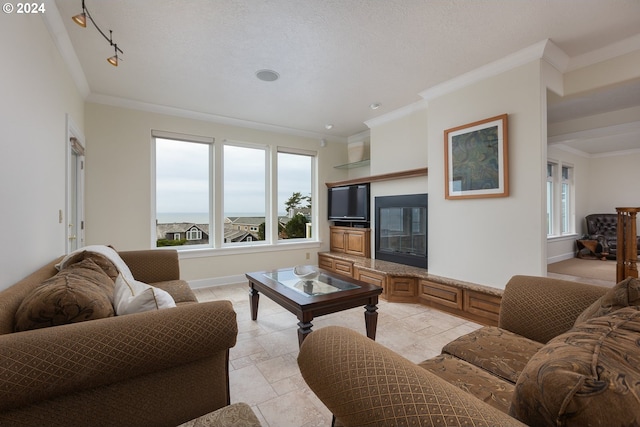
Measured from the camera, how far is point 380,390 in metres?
0.68

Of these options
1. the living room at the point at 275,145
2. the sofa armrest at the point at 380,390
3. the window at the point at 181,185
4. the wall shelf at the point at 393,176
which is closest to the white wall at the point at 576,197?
the living room at the point at 275,145

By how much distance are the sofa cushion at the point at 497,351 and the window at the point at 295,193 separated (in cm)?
388

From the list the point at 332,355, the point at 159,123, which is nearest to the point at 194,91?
the point at 159,123

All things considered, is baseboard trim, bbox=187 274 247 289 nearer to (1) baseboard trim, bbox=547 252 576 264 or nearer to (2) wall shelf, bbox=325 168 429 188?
(2) wall shelf, bbox=325 168 429 188

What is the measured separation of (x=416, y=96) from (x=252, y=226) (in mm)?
3229

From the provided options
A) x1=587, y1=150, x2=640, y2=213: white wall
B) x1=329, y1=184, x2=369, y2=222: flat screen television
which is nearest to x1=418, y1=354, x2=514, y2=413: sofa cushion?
x1=329, y1=184, x2=369, y2=222: flat screen television

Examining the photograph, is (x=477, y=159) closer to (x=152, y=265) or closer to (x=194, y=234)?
(x=152, y=265)

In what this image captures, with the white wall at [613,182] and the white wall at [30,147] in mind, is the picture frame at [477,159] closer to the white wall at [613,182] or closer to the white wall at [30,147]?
the white wall at [30,147]

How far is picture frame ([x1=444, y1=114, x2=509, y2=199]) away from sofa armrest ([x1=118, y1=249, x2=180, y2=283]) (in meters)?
3.07

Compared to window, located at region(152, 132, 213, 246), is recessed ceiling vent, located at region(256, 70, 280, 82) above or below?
above

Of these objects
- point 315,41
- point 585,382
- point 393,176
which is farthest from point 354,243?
point 585,382

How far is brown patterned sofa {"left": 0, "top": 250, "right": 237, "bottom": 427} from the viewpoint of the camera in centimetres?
81

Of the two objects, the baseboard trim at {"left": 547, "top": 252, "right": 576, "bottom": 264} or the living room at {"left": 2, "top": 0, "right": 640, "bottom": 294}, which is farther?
the baseboard trim at {"left": 547, "top": 252, "right": 576, "bottom": 264}

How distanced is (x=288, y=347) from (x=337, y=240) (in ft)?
9.68
